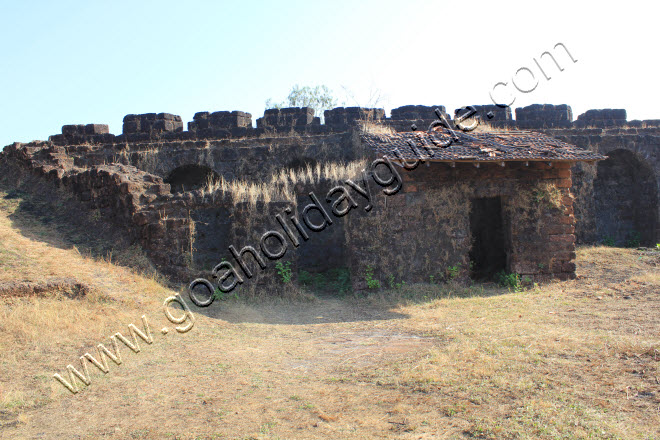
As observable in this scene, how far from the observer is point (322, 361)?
6445 millimetres

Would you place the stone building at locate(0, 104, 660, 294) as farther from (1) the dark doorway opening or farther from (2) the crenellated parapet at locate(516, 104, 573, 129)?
(2) the crenellated parapet at locate(516, 104, 573, 129)

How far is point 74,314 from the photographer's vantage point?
712 centimetres

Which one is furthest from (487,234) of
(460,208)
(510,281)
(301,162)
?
(301,162)

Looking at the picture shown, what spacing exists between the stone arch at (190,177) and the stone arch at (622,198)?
11.3 m

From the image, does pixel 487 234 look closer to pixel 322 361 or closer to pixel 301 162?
pixel 301 162

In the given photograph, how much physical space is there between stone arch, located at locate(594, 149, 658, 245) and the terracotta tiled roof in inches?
236

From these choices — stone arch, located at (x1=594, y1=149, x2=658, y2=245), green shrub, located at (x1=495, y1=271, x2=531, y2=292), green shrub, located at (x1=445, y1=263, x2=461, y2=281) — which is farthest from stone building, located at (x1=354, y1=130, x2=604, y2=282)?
stone arch, located at (x1=594, y1=149, x2=658, y2=245)

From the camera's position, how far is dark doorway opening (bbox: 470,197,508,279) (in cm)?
1244

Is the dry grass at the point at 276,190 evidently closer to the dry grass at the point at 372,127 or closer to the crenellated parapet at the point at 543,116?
the dry grass at the point at 372,127

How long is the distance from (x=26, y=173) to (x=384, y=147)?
315 inches

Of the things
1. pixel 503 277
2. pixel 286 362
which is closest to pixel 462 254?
pixel 503 277

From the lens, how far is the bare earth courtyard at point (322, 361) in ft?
15.1

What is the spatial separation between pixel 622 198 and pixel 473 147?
28.3 ft

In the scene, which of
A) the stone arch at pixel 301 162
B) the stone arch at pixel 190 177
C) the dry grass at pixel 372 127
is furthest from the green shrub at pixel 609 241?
the stone arch at pixel 190 177
